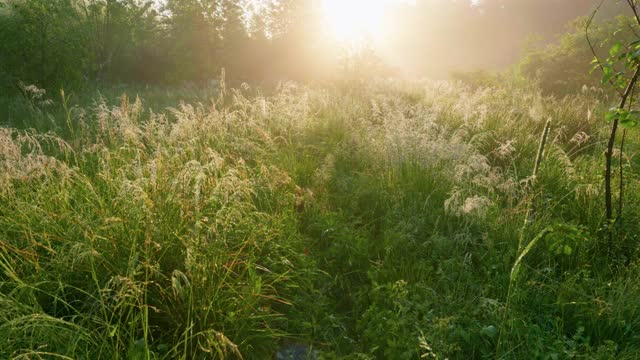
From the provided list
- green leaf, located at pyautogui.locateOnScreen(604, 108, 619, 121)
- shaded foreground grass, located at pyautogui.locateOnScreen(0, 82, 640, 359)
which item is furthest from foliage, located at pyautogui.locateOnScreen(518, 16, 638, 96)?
green leaf, located at pyautogui.locateOnScreen(604, 108, 619, 121)

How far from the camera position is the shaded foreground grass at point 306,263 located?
2168mm

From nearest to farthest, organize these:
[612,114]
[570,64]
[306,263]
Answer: [612,114] < [306,263] < [570,64]

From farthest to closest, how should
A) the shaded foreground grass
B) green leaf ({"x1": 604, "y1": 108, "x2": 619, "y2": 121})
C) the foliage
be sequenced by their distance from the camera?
1. the foliage
2. green leaf ({"x1": 604, "y1": 108, "x2": 619, "y2": 121})
3. the shaded foreground grass

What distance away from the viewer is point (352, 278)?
3.16 m

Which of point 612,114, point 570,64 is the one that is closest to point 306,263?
point 612,114

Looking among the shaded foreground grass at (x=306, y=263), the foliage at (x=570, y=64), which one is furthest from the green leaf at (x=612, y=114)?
the foliage at (x=570, y=64)

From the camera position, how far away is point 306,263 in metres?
3.00

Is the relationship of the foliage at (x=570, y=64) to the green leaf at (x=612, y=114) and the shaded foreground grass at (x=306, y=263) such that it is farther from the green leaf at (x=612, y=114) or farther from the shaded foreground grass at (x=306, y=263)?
the green leaf at (x=612, y=114)

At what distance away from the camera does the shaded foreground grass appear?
217cm

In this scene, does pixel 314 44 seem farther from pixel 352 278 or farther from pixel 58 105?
pixel 352 278

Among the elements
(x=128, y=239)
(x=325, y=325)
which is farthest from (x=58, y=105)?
(x=325, y=325)

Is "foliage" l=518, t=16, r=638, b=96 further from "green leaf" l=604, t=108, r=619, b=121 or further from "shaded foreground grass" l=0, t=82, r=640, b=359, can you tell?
"green leaf" l=604, t=108, r=619, b=121

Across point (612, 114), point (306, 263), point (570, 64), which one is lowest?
point (306, 263)

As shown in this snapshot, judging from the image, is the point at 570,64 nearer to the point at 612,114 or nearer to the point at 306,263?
the point at 612,114
